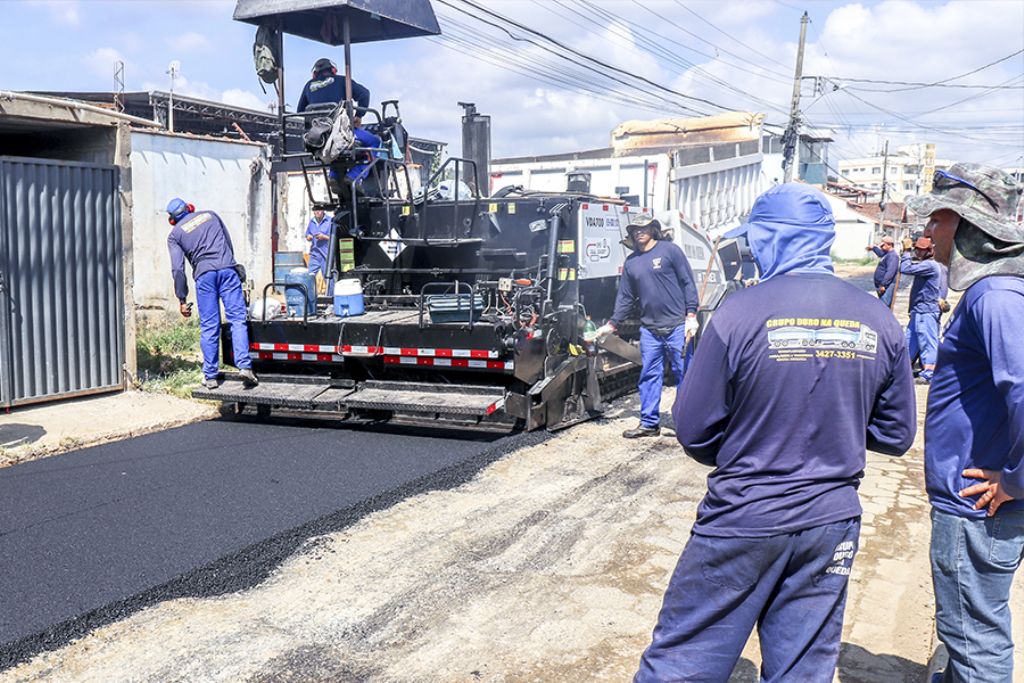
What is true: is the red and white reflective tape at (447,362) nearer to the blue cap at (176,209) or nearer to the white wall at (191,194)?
the blue cap at (176,209)

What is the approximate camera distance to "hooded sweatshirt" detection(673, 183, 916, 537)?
2.12m

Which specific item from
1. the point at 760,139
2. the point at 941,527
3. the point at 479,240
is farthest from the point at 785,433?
the point at 760,139

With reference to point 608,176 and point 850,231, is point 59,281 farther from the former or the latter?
point 850,231

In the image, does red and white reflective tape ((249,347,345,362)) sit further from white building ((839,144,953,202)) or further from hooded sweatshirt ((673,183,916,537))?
white building ((839,144,953,202))

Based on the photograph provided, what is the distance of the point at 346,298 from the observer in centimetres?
687

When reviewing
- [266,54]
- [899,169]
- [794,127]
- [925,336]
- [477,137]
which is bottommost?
[925,336]

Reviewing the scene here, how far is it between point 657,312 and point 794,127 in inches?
760

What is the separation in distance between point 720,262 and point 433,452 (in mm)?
5973

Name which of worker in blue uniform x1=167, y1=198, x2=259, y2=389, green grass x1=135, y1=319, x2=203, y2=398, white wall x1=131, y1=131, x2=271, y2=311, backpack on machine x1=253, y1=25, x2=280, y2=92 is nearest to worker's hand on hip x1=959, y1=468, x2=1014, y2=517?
worker in blue uniform x1=167, y1=198, x2=259, y2=389

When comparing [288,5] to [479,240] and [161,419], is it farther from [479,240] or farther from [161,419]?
[161,419]

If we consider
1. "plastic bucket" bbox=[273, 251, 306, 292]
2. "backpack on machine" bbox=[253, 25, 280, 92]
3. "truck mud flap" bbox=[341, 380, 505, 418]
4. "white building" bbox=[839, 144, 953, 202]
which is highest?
"white building" bbox=[839, 144, 953, 202]

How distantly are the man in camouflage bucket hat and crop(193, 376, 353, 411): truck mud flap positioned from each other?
4.61m

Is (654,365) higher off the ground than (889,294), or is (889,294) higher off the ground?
(889,294)

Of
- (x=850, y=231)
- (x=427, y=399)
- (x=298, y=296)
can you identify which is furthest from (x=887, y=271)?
(x=850, y=231)
